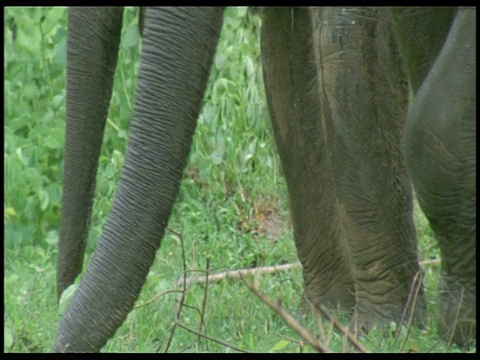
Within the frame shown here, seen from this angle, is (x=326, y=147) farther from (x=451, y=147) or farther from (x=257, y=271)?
(x=451, y=147)

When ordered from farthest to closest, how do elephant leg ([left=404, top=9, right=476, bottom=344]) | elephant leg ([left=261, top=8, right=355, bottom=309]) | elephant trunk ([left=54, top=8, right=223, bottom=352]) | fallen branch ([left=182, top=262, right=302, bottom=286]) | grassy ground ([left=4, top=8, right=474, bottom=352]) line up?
grassy ground ([left=4, top=8, right=474, bottom=352]) < fallen branch ([left=182, top=262, right=302, bottom=286]) < elephant leg ([left=261, top=8, right=355, bottom=309]) < elephant leg ([left=404, top=9, right=476, bottom=344]) < elephant trunk ([left=54, top=8, right=223, bottom=352])

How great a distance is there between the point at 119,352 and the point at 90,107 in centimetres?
58

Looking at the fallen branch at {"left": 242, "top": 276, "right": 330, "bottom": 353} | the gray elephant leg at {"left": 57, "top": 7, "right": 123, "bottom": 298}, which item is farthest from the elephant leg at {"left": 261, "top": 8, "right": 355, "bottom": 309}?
the fallen branch at {"left": 242, "top": 276, "right": 330, "bottom": 353}

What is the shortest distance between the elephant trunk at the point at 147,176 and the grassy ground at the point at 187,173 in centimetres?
137

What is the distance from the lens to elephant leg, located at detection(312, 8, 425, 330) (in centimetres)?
356

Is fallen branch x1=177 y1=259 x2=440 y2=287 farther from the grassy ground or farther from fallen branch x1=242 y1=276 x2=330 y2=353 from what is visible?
fallen branch x1=242 y1=276 x2=330 y2=353

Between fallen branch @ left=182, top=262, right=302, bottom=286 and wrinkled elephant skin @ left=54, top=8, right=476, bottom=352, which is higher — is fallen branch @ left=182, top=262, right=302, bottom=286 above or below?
below

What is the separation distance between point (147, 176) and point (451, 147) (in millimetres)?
684

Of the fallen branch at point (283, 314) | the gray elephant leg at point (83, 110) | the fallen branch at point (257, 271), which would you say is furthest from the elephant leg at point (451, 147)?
the fallen branch at point (257, 271)

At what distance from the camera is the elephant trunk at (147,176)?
2.74 metres

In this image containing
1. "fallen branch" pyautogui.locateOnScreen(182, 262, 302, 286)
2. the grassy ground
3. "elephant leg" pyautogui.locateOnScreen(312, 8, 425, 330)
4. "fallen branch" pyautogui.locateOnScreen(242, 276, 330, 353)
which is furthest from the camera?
the grassy ground

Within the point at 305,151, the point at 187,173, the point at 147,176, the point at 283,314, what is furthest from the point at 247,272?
the point at 283,314

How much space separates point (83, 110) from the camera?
3.41 meters
